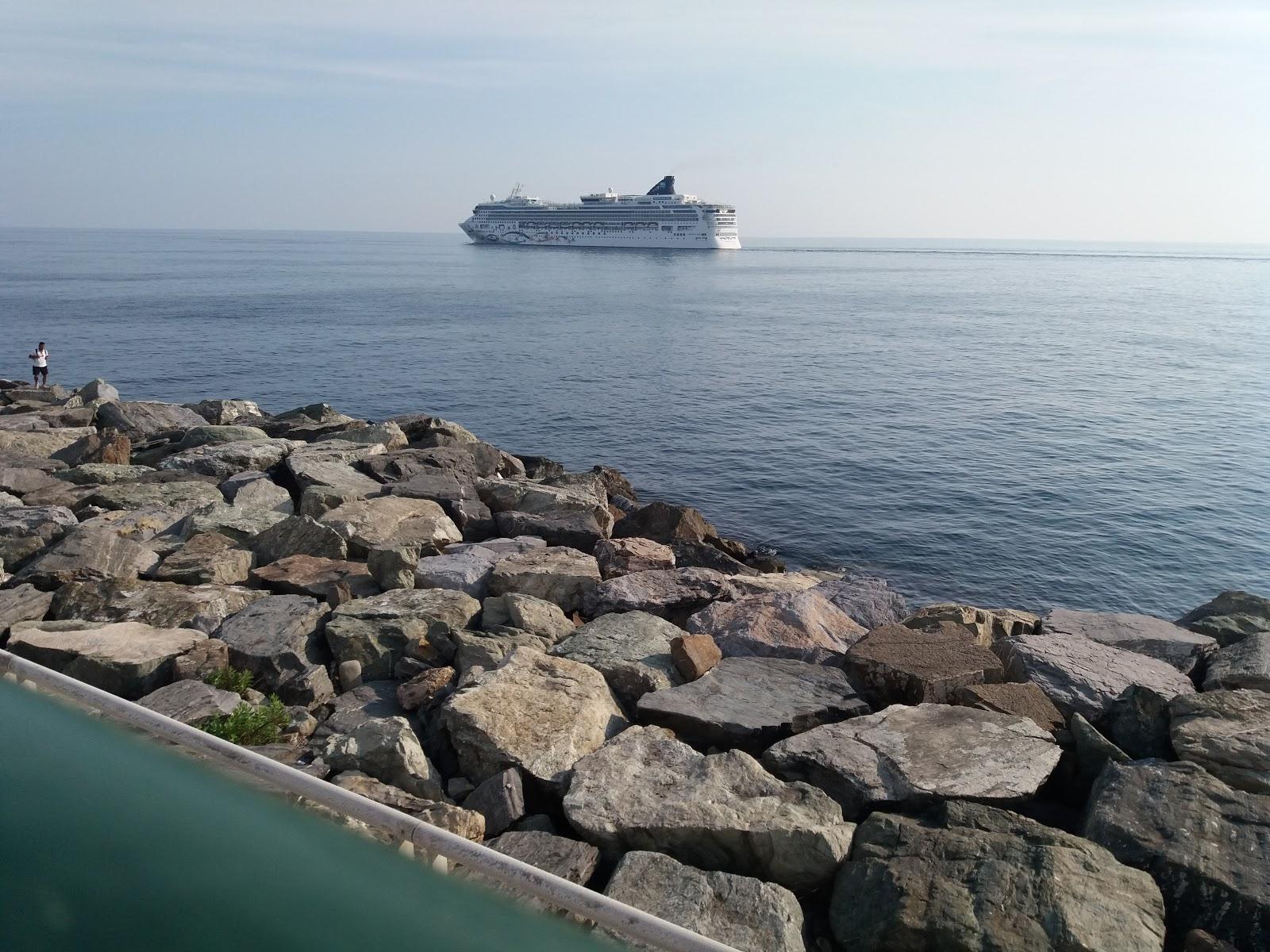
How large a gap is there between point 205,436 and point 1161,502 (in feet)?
56.2

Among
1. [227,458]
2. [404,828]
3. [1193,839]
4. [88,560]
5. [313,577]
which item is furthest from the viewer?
[227,458]

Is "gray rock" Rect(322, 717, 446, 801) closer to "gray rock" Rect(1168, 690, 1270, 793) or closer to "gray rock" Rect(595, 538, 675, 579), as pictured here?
"gray rock" Rect(595, 538, 675, 579)

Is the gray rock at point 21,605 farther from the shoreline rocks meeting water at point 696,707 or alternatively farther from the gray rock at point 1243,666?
the gray rock at point 1243,666

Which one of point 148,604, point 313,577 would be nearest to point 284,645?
point 148,604

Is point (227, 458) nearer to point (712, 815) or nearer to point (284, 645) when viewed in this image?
point (284, 645)

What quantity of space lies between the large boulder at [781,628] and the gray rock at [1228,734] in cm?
231

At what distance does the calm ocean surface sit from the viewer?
1570 cm

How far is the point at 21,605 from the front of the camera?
22.9 feet

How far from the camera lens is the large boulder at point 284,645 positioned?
6.17m

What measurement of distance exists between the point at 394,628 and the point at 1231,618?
792 centimetres

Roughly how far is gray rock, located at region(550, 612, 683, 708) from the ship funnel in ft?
361

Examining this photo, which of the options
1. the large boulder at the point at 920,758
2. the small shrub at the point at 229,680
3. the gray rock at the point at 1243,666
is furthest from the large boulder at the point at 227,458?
the gray rock at the point at 1243,666

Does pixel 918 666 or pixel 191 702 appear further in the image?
pixel 918 666

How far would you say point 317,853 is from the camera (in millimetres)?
2746
